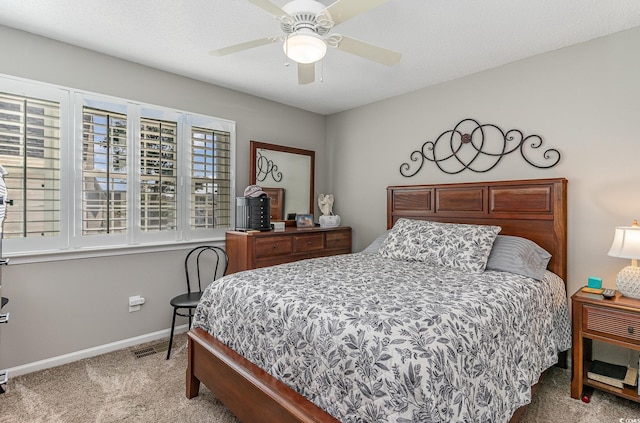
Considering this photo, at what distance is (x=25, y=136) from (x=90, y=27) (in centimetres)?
91

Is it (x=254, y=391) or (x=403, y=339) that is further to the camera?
(x=254, y=391)

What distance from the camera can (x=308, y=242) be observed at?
371 centimetres

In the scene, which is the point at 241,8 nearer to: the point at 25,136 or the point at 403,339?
the point at 25,136

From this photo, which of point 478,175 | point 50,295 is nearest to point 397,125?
point 478,175

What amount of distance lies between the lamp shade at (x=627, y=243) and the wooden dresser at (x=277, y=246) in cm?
251

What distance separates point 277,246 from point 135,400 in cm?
172

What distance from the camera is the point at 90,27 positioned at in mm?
2373

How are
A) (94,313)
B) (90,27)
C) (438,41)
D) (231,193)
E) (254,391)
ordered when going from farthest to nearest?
(231,193), (94,313), (438,41), (90,27), (254,391)

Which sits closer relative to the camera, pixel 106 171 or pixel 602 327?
pixel 602 327

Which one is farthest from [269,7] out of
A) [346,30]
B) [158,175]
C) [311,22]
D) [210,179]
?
[210,179]

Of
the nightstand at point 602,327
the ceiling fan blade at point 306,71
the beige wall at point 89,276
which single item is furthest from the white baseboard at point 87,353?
the nightstand at point 602,327

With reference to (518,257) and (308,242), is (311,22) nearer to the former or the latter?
(518,257)

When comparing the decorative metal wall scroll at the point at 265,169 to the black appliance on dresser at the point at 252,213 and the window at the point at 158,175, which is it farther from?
the window at the point at 158,175

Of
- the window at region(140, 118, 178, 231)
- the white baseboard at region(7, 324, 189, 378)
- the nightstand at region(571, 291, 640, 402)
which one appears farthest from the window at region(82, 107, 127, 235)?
the nightstand at region(571, 291, 640, 402)
